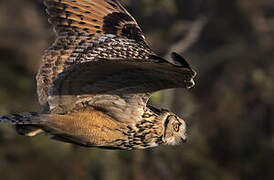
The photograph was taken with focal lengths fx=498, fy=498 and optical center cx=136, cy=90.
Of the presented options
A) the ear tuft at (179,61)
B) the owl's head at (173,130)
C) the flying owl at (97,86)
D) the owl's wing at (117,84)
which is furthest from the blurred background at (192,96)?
the ear tuft at (179,61)

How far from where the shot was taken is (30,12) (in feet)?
32.6

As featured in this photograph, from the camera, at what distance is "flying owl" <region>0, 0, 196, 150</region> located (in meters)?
2.87

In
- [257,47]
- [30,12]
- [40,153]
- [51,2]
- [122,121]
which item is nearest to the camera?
[122,121]

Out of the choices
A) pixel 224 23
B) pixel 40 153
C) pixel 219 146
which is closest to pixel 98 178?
pixel 40 153

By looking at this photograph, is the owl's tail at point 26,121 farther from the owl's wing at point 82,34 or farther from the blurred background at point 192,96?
the blurred background at point 192,96

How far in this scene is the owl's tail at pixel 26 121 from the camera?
9.96 feet

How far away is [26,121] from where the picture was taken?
303cm

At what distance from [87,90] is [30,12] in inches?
288

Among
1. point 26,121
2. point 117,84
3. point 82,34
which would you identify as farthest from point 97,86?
point 82,34

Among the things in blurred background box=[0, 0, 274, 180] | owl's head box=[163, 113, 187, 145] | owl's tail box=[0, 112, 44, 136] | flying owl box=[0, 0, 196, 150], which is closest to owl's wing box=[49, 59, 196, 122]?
flying owl box=[0, 0, 196, 150]

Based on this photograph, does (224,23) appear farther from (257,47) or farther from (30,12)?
(30,12)

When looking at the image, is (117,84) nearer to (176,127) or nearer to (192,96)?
(176,127)

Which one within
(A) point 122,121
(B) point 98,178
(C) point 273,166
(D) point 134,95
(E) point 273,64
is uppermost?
(D) point 134,95

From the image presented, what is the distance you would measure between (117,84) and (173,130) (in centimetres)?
71
